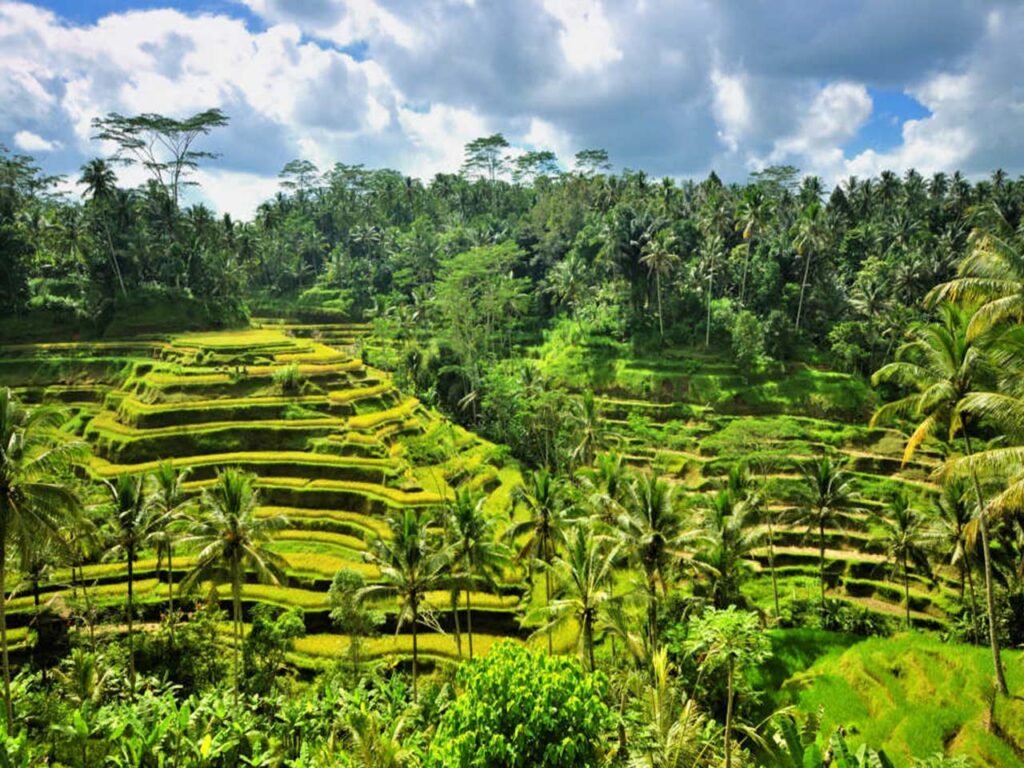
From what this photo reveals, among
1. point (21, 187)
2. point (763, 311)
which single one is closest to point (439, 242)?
point (763, 311)

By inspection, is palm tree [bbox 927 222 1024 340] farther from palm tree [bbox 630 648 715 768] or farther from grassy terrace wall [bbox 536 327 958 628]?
grassy terrace wall [bbox 536 327 958 628]

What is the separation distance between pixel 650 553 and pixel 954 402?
1192 centimetres

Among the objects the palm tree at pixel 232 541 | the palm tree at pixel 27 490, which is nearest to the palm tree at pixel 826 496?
the palm tree at pixel 232 541

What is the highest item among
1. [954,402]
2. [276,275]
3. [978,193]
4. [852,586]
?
[978,193]

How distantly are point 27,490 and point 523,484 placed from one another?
31117 mm

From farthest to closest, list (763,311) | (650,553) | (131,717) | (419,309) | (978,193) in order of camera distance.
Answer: (978,193) < (419,309) < (763,311) < (650,553) < (131,717)

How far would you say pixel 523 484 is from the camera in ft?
147

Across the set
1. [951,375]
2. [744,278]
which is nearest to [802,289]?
[744,278]

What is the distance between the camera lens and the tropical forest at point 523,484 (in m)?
16.4

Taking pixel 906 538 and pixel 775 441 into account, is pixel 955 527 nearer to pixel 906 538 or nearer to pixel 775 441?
pixel 906 538

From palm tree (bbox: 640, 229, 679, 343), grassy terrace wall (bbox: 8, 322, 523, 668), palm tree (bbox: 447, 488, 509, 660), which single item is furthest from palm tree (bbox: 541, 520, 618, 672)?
palm tree (bbox: 640, 229, 679, 343)

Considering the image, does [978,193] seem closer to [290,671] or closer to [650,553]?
[650,553]

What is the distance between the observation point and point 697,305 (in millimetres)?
68000

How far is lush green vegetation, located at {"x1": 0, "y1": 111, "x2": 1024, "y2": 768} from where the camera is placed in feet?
54.4
